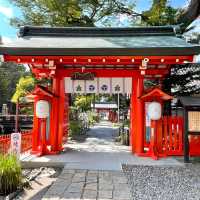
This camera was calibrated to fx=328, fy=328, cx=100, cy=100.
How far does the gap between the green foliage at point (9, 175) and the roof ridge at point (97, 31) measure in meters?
6.68

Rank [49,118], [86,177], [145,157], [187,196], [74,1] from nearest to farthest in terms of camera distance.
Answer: [187,196] → [86,177] → [145,157] → [49,118] → [74,1]

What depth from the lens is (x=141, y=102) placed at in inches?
421

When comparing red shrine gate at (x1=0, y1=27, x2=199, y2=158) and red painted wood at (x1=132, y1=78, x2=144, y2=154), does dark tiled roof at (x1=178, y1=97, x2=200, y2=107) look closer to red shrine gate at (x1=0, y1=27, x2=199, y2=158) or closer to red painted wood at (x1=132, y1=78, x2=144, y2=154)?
red shrine gate at (x1=0, y1=27, x2=199, y2=158)

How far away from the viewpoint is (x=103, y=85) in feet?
37.4

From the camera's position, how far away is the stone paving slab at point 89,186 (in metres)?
6.15

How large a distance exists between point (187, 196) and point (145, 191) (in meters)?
0.84

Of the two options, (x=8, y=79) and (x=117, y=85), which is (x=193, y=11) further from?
(x=8, y=79)

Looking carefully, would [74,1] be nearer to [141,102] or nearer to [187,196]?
[141,102]

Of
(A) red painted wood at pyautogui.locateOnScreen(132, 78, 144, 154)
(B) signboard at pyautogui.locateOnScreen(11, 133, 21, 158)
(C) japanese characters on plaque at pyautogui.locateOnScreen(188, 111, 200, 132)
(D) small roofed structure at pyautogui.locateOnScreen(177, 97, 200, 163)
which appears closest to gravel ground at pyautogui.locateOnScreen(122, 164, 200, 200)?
(D) small roofed structure at pyautogui.locateOnScreen(177, 97, 200, 163)

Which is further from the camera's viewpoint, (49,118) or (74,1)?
(74,1)

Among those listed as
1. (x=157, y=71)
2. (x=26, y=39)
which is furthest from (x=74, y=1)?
(x=157, y=71)

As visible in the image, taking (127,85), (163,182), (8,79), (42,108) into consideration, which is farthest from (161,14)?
(8,79)

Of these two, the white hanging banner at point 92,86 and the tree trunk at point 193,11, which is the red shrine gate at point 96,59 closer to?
the white hanging banner at point 92,86

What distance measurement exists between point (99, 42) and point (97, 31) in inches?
72.0
